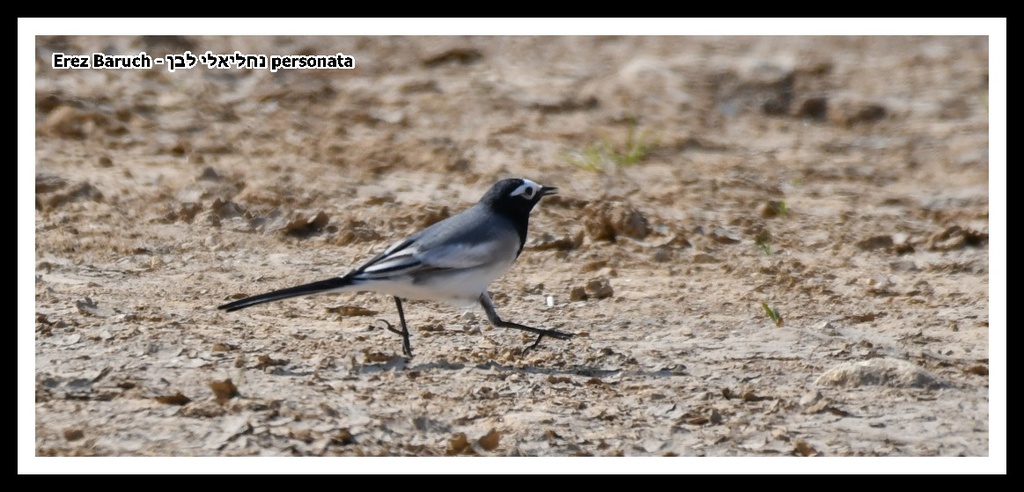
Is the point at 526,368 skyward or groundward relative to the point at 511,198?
groundward

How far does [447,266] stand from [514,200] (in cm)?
76

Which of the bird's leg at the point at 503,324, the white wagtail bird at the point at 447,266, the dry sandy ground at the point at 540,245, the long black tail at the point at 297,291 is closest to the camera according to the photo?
the dry sandy ground at the point at 540,245

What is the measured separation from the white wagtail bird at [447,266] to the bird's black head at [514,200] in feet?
0.04

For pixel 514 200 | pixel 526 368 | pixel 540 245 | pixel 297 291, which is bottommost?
pixel 526 368

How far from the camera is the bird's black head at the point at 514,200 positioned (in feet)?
23.6

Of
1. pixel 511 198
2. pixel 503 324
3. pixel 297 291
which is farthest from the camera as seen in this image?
pixel 511 198

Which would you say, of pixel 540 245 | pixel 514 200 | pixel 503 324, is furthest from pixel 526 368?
pixel 540 245

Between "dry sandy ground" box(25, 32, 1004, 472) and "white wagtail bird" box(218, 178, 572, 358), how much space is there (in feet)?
0.82

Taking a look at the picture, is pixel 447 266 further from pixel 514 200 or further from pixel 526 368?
pixel 514 200

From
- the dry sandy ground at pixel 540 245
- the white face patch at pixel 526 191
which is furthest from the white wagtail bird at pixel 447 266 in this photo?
the dry sandy ground at pixel 540 245

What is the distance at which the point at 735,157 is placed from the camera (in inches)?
429

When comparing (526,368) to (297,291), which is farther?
(526,368)

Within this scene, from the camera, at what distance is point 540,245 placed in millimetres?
8680

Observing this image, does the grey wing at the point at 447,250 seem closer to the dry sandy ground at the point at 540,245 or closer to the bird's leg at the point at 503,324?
the bird's leg at the point at 503,324
